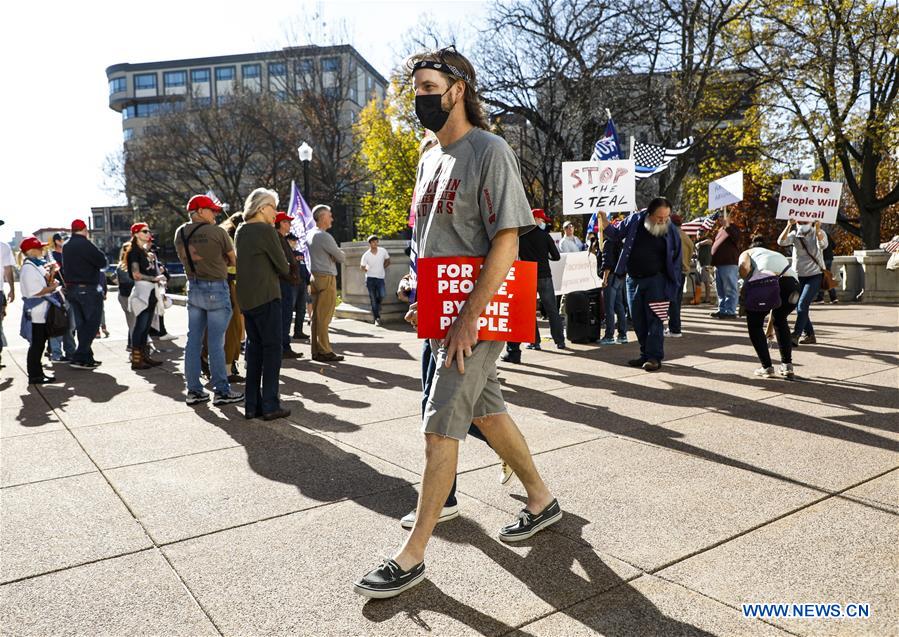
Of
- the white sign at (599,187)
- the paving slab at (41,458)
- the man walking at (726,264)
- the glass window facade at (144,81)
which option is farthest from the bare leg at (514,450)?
the glass window facade at (144,81)

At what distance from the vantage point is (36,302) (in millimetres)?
8352

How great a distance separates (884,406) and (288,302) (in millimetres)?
6973

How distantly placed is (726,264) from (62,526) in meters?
12.3

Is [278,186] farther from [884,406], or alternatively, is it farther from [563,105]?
[884,406]

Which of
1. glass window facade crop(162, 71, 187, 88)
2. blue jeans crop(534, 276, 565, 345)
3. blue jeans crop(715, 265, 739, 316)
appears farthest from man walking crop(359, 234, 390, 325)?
glass window facade crop(162, 71, 187, 88)

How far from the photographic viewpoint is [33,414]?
21.0 feet

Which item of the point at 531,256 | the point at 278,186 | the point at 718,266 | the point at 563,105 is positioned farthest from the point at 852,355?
the point at 278,186

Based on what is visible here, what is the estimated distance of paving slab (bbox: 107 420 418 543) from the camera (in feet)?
12.1

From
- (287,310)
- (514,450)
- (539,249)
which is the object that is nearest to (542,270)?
(539,249)

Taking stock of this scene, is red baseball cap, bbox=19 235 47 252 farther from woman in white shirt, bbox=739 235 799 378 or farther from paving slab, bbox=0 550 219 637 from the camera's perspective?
woman in white shirt, bbox=739 235 799 378

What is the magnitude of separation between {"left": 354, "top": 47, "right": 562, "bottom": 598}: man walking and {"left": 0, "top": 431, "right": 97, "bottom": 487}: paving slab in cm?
277

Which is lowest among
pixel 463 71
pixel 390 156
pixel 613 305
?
pixel 613 305

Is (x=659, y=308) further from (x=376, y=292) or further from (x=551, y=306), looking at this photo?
(x=376, y=292)

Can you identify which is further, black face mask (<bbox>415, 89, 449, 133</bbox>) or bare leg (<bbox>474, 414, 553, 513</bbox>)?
bare leg (<bbox>474, 414, 553, 513</bbox>)
